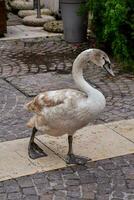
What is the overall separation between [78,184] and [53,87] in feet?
10.2

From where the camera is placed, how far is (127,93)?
748 centimetres

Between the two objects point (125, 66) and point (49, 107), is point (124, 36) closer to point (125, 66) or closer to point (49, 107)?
point (125, 66)

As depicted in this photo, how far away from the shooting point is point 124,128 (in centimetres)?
613

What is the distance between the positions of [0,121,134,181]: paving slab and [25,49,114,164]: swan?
0.78ft

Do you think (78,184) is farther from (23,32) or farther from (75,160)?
(23,32)

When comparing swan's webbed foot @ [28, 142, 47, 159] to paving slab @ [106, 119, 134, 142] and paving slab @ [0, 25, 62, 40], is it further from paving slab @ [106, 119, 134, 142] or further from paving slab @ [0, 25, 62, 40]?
paving slab @ [0, 25, 62, 40]

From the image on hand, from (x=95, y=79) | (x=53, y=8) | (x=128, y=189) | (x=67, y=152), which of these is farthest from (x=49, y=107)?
(x=53, y=8)

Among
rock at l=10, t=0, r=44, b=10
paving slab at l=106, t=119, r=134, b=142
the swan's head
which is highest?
the swan's head

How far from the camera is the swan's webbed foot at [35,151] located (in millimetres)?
5359

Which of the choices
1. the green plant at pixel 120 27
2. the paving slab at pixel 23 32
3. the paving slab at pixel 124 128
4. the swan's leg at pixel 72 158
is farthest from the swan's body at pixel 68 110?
the paving slab at pixel 23 32

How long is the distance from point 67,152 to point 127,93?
7.59ft

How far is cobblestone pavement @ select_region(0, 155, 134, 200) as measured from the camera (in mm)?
4613

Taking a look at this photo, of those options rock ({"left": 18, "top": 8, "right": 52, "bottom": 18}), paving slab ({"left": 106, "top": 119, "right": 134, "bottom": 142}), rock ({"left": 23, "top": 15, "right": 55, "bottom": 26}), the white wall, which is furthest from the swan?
the white wall

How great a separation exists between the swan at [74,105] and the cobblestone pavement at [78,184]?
0.23m
